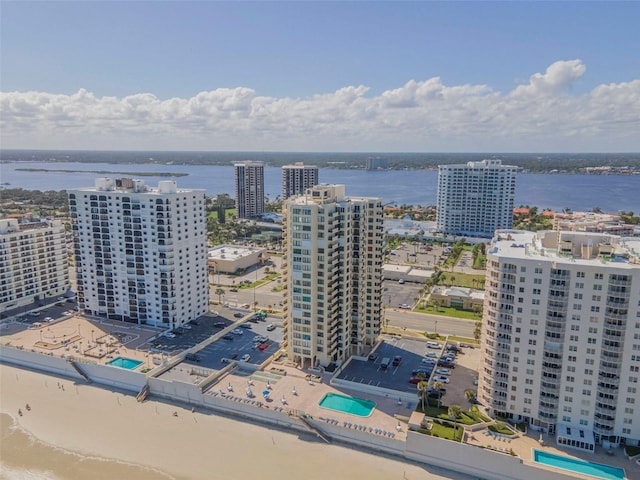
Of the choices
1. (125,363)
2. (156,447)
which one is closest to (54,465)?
(156,447)

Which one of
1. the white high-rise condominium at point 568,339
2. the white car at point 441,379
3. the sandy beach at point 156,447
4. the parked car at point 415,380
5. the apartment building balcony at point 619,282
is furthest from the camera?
the white car at point 441,379

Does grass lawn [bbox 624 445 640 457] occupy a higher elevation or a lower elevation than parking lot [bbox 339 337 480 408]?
lower

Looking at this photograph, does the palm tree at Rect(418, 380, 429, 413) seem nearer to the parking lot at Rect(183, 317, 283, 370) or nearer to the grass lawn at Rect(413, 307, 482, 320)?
the parking lot at Rect(183, 317, 283, 370)

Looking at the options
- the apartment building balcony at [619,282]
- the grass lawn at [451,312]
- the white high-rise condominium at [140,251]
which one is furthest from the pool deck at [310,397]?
the grass lawn at [451,312]

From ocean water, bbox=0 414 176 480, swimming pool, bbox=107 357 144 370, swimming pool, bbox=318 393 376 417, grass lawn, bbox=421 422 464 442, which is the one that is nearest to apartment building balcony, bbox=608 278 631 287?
grass lawn, bbox=421 422 464 442

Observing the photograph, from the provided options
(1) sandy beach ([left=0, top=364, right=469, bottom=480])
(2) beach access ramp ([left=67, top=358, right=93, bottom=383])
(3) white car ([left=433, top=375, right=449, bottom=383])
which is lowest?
(1) sandy beach ([left=0, top=364, right=469, bottom=480])

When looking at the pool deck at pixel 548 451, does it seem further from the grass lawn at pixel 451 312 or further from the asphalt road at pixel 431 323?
the grass lawn at pixel 451 312
